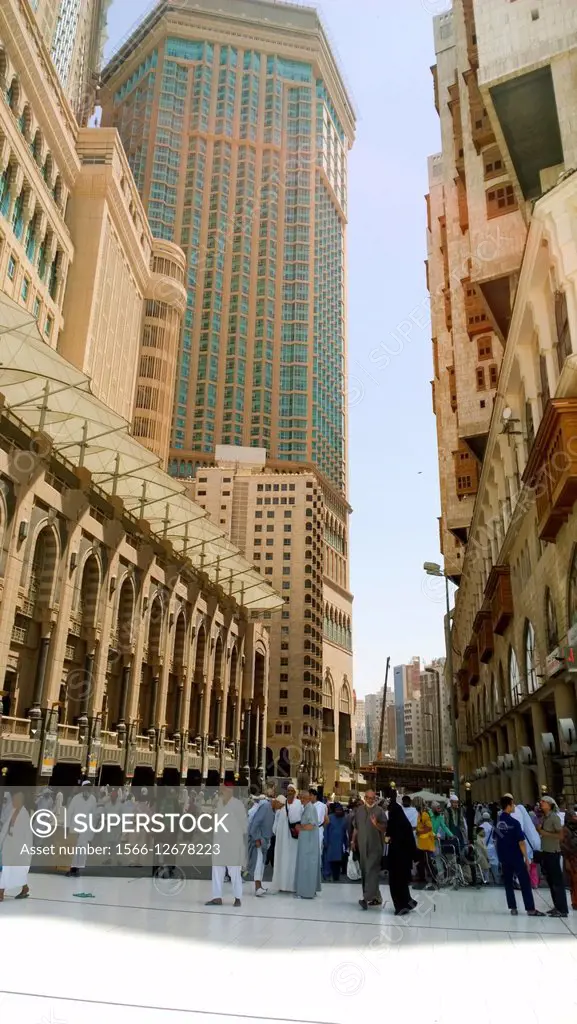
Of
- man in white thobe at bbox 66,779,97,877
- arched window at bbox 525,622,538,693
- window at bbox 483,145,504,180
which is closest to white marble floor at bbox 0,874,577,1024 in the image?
man in white thobe at bbox 66,779,97,877

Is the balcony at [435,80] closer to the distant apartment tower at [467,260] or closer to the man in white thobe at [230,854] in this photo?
the distant apartment tower at [467,260]

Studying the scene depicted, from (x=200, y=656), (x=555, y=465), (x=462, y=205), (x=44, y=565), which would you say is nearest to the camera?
(x=555, y=465)

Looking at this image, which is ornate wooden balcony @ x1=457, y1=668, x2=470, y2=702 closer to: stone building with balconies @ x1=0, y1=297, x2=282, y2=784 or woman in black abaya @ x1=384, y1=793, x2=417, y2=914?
stone building with balconies @ x1=0, y1=297, x2=282, y2=784

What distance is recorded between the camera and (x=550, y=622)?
22.4 meters

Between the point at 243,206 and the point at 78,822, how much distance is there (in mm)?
137341

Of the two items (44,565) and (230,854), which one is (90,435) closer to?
(44,565)

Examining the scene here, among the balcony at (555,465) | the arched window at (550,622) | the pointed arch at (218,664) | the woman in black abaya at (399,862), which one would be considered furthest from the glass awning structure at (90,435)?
the woman in black abaya at (399,862)

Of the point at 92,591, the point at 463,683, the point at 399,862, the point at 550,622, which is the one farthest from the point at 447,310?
the point at 399,862

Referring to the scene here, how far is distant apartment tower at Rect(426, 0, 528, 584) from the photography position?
3819 centimetres

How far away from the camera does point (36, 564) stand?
97.7 feet

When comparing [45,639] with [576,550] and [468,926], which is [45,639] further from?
[468,926]

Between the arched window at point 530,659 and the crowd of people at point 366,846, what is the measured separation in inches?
340

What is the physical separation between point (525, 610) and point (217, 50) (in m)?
149

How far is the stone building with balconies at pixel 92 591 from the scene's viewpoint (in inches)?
Result: 1088
